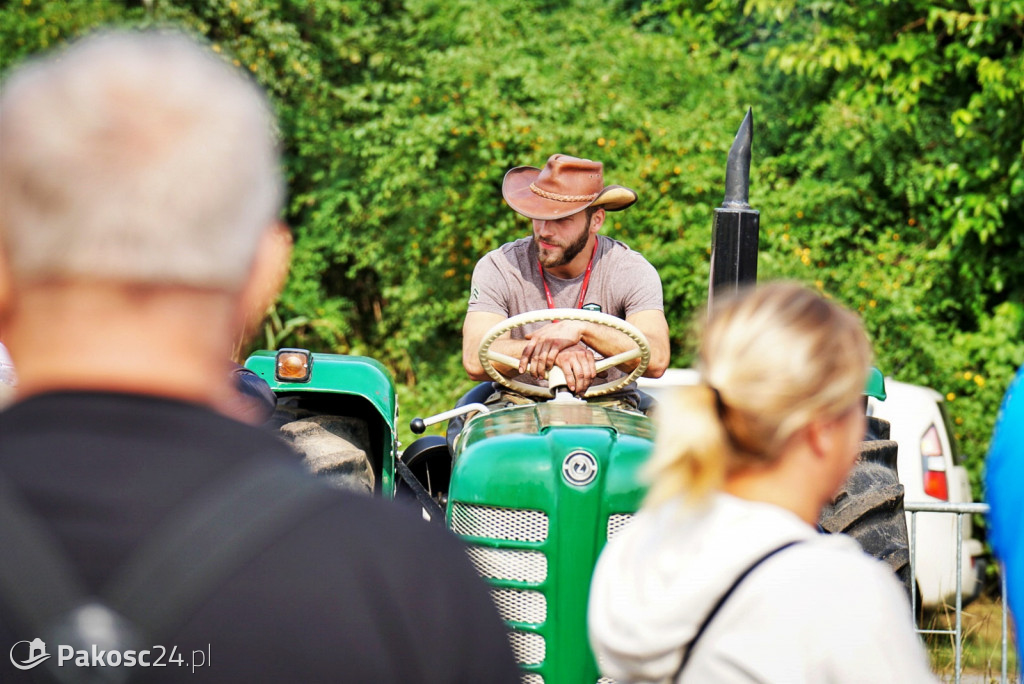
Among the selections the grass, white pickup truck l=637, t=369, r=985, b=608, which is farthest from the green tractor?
white pickup truck l=637, t=369, r=985, b=608

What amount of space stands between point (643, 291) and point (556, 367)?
0.81 m

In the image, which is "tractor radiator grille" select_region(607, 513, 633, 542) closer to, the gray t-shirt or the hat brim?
the gray t-shirt

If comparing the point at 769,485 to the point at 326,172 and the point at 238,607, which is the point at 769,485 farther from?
the point at 326,172

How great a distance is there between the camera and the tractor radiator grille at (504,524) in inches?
103

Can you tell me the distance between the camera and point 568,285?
159 inches

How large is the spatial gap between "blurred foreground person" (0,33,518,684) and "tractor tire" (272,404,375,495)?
7.58 feet

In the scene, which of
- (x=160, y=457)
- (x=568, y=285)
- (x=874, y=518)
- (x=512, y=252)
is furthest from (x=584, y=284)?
(x=160, y=457)

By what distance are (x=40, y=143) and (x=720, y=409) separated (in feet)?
3.16

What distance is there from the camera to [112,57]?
85cm

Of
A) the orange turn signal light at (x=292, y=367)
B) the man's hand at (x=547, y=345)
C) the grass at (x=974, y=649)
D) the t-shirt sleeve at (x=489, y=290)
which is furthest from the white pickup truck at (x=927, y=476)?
the orange turn signal light at (x=292, y=367)

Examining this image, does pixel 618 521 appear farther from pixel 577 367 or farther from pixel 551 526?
pixel 577 367

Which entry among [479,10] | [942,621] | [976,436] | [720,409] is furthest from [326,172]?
[720,409]

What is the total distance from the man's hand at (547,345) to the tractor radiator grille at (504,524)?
563mm

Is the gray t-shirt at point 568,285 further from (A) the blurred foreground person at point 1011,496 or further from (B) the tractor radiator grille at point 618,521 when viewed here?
(A) the blurred foreground person at point 1011,496
